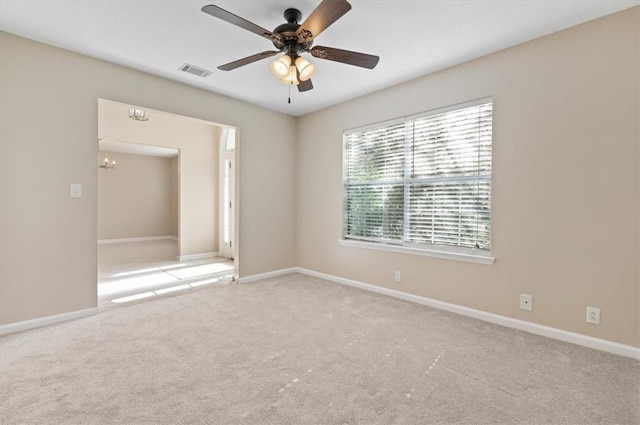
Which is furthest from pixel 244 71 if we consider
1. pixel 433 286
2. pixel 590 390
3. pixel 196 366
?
pixel 590 390

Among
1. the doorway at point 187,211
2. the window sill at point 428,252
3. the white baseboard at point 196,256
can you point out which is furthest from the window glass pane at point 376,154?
the white baseboard at point 196,256

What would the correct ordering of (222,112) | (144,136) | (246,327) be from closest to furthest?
1. (246,327)
2. (222,112)
3. (144,136)

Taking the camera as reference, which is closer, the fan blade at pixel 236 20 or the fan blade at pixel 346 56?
the fan blade at pixel 236 20

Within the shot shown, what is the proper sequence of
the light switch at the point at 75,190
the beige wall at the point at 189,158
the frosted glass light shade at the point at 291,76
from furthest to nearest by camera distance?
the beige wall at the point at 189,158 → the light switch at the point at 75,190 → the frosted glass light shade at the point at 291,76

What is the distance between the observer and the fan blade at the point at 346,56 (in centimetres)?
225

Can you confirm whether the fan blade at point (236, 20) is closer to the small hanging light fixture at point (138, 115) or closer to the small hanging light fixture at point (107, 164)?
the small hanging light fixture at point (138, 115)

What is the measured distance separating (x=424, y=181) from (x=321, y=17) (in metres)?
2.15

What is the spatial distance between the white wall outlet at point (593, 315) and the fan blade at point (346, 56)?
263 centimetres

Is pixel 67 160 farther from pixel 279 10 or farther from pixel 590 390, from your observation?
pixel 590 390

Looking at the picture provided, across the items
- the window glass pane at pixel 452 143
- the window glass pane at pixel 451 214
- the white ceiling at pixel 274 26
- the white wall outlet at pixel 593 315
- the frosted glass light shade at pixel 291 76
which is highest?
the white ceiling at pixel 274 26

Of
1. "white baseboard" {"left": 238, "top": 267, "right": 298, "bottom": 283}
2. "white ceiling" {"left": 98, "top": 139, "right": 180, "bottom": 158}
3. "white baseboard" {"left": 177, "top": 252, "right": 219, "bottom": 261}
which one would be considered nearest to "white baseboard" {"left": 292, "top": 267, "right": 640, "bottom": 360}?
"white baseboard" {"left": 238, "top": 267, "right": 298, "bottom": 283}

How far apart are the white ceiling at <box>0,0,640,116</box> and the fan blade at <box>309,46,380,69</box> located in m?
0.32

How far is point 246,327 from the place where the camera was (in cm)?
281

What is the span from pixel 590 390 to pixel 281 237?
389 cm
